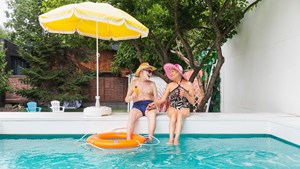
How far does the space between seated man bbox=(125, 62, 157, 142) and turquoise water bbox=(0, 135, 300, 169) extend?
1.62 feet

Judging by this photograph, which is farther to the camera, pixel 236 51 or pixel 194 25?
pixel 236 51

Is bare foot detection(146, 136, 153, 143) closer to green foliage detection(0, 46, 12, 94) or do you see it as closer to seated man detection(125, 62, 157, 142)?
seated man detection(125, 62, 157, 142)

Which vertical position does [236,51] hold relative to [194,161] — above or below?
above

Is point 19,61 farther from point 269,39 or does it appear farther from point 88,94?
point 269,39

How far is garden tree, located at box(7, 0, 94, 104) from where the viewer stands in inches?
571

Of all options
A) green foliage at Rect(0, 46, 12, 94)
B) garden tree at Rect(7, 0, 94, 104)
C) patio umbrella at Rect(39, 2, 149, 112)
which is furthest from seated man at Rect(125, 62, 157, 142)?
green foliage at Rect(0, 46, 12, 94)

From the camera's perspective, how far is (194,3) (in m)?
7.36

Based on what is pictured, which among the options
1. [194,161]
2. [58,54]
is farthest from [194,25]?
[58,54]

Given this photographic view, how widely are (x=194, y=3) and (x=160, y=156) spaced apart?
463 centimetres

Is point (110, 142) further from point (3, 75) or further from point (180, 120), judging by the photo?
point (3, 75)

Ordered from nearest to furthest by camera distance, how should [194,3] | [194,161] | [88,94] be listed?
[194,161]
[194,3]
[88,94]

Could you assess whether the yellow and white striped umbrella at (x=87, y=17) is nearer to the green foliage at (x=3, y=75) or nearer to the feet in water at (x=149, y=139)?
the feet in water at (x=149, y=139)

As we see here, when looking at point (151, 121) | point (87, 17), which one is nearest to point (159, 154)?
point (151, 121)

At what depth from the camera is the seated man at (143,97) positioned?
5.05 metres
